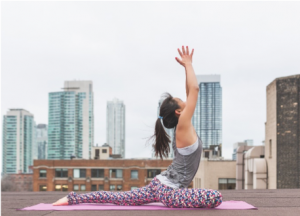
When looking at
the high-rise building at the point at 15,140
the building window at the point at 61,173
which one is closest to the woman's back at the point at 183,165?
the building window at the point at 61,173

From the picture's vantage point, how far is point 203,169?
3331 cm

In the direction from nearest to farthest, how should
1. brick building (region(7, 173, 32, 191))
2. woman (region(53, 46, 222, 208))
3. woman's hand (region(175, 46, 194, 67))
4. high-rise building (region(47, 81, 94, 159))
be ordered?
1. woman (region(53, 46, 222, 208))
2. woman's hand (region(175, 46, 194, 67))
3. brick building (region(7, 173, 32, 191))
4. high-rise building (region(47, 81, 94, 159))

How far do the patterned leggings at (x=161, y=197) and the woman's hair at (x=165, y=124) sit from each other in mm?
347

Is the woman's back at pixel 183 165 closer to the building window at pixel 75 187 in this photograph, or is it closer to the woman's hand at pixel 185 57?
the woman's hand at pixel 185 57

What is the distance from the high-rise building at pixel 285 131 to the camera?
19.1 meters

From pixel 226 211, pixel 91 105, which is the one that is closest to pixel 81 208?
pixel 226 211

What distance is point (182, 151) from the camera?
4.38 metres

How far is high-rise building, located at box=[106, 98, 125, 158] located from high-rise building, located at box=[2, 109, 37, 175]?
1096 inches

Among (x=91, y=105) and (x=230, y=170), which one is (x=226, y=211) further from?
(x=91, y=105)

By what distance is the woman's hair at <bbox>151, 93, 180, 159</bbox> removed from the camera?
446cm

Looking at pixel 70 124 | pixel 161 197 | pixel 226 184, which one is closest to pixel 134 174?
pixel 226 184

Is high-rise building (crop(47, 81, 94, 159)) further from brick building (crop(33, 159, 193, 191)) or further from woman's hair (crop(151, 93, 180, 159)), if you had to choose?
woman's hair (crop(151, 93, 180, 159))

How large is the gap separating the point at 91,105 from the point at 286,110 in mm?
99411

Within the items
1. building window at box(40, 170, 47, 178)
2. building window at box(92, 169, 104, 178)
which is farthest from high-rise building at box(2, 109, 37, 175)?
building window at box(92, 169, 104, 178)
